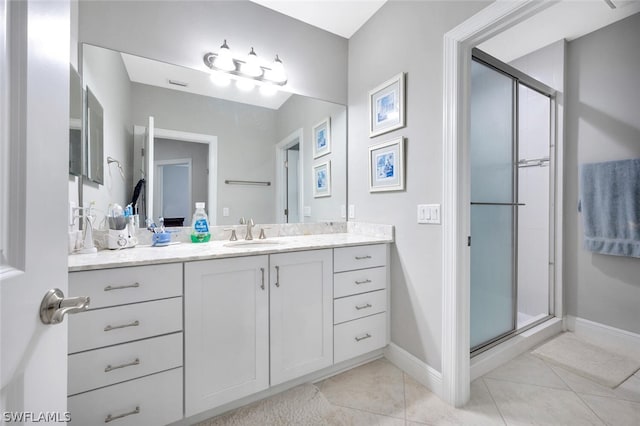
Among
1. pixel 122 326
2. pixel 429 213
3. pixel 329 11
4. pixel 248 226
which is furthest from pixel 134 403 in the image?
pixel 329 11

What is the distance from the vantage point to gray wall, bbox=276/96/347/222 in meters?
2.29

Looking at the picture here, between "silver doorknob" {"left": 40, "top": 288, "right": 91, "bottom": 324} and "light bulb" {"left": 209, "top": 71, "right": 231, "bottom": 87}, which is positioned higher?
"light bulb" {"left": 209, "top": 71, "right": 231, "bottom": 87}

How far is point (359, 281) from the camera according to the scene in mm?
1805

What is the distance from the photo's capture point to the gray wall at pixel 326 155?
2.29 meters

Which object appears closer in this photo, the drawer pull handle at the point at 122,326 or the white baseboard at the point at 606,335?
the drawer pull handle at the point at 122,326

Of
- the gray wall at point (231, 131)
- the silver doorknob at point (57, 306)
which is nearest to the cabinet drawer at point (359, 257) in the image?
the gray wall at point (231, 131)

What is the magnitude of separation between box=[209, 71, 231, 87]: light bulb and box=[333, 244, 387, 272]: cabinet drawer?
4.77ft

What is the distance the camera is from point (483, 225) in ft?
6.21

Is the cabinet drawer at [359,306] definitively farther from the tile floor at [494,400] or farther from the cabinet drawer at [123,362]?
the cabinet drawer at [123,362]

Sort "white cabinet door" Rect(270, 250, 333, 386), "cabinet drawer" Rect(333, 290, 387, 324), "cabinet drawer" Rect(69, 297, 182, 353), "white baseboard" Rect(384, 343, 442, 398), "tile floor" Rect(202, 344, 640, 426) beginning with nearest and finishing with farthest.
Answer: "cabinet drawer" Rect(69, 297, 182, 353)
"tile floor" Rect(202, 344, 640, 426)
"white cabinet door" Rect(270, 250, 333, 386)
"white baseboard" Rect(384, 343, 442, 398)
"cabinet drawer" Rect(333, 290, 387, 324)

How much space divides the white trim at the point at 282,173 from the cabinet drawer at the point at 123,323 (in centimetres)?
110

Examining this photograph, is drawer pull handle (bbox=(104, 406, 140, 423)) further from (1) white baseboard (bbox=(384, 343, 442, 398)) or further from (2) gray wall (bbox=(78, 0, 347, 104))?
(2) gray wall (bbox=(78, 0, 347, 104))

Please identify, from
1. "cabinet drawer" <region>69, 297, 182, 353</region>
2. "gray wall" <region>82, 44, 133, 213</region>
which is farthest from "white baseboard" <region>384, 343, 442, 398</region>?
"gray wall" <region>82, 44, 133, 213</region>

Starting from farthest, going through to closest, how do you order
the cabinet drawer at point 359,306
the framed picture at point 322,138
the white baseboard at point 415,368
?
1. the framed picture at point 322,138
2. the cabinet drawer at point 359,306
3. the white baseboard at point 415,368
